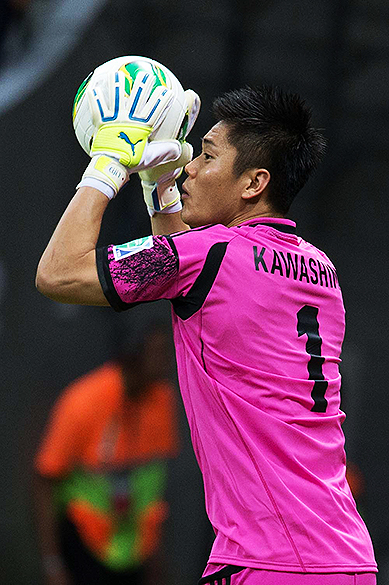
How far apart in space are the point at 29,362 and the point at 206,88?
1509 millimetres

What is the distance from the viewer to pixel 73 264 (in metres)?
1.93

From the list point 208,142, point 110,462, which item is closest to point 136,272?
point 208,142

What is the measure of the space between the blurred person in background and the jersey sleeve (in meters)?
1.83

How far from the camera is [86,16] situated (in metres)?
3.81

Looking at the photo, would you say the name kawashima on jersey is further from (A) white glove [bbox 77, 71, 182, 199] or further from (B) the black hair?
(A) white glove [bbox 77, 71, 182, 199]

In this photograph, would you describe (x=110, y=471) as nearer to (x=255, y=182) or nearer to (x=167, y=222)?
(x=167, y=222)

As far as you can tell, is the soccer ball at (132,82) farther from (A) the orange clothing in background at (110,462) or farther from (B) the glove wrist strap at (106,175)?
(A) the orange clothing in background at (110,462)

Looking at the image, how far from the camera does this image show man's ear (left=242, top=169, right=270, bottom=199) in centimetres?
216

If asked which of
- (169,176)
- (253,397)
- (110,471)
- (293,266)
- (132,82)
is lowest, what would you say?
Answer: (110,471)

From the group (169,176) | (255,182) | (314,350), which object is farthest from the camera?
(169,176)

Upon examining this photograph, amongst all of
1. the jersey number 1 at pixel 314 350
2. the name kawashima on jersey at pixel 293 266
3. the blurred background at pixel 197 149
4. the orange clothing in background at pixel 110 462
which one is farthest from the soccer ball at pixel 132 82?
the orange clothing in background at pixel 110 462

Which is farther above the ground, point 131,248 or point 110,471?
point 131,248

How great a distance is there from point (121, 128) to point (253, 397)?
2.28ft

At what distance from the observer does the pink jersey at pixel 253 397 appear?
1880 millimetres
